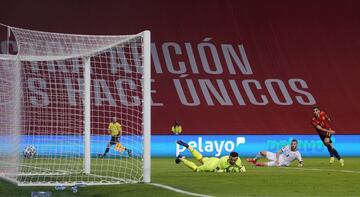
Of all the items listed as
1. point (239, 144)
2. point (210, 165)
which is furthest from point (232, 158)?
point (239, 144)

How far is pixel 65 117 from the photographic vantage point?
1147 inches

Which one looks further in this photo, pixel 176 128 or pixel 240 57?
pixel 240 57

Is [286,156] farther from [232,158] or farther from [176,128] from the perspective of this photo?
[176,128]

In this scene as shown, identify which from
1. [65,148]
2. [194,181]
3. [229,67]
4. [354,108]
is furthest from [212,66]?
[194,181]

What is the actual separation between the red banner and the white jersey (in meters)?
12.0

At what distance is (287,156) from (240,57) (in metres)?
13.0

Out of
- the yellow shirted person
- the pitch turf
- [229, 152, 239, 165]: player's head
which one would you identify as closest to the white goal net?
the pitch turf

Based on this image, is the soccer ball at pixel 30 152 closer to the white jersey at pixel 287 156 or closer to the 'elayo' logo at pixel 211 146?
the white jersey at pixel 287 156

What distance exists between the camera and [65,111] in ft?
95.2

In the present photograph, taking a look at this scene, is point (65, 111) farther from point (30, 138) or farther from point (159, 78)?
point (159, 78)

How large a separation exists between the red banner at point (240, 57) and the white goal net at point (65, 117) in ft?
8.25

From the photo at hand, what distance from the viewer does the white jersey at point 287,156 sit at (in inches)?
957

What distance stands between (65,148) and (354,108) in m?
15.7

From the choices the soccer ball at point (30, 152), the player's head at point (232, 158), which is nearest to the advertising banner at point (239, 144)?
the soccer ball at point (30, 152)
